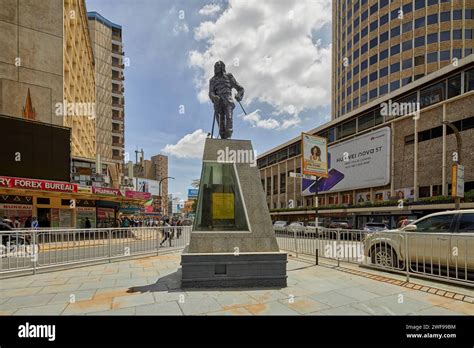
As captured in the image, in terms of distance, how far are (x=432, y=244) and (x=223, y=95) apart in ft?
22.3

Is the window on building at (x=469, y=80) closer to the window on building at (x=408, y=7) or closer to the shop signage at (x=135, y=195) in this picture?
the window on building at (x=408, y=7)

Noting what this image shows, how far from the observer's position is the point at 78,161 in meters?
30.5

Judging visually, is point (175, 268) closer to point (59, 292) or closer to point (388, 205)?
point (59, 292)

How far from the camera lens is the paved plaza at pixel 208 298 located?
507 cm

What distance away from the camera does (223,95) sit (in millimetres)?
8695

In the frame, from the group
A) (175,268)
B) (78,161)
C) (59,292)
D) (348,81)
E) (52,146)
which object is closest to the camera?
(59,292)

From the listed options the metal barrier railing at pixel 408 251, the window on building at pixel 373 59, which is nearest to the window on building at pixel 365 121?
the window on building at pixel 373 59

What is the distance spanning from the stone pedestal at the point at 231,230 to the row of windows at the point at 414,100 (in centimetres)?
2975

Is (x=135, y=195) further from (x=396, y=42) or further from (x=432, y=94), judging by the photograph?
(x=396, y=42)

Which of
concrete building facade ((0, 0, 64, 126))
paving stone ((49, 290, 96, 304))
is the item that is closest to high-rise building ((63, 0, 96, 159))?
concrete building facade ((0, 0, 64, 126))

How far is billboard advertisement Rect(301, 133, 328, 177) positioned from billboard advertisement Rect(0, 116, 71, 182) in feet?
58.4

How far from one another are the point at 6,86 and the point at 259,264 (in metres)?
24.9

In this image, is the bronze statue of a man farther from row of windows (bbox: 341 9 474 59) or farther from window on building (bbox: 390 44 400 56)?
row of windows (bbox: 341 9 474 59)

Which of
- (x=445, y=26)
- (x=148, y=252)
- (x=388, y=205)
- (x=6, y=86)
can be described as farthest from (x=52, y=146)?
(x=445, y=26)
